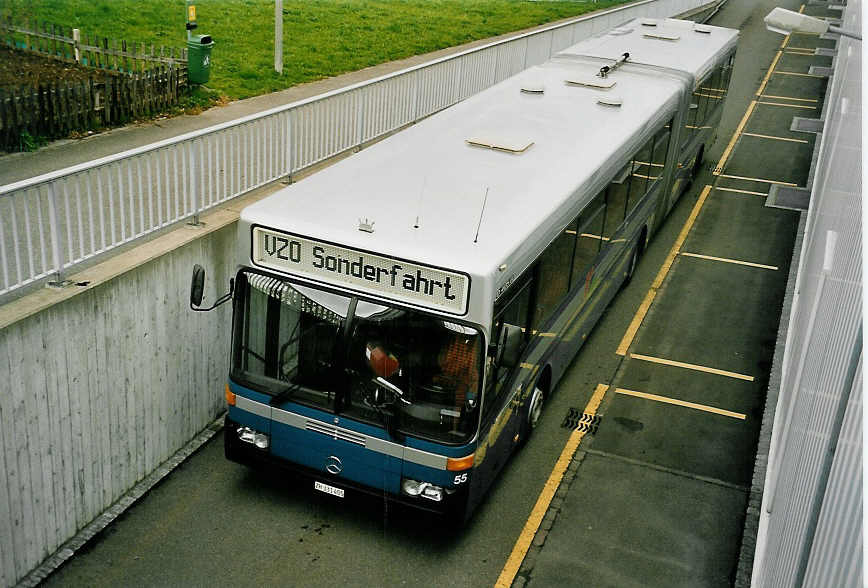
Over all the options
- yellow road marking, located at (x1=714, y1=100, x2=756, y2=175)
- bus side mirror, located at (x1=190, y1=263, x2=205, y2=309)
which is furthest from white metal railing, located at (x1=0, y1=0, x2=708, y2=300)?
yellow road marking, located at (x1=714, y1=100, x2=756, y2=175)

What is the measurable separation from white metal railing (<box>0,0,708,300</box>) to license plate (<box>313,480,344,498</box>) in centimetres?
277

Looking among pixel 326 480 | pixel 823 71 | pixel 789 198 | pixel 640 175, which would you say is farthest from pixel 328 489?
pixel 823 71

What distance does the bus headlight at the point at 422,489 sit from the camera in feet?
25.6

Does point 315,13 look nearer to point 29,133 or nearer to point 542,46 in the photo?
point 542,46

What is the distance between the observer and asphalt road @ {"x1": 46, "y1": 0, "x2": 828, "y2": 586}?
7.96 meters

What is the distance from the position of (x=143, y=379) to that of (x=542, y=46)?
15867 millimetres

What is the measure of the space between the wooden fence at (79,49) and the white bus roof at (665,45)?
303 inches

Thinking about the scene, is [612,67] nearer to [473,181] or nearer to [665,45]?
[665,45]

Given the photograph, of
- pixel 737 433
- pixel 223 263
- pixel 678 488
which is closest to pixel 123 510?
pixel 223 263

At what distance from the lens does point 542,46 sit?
22.0m

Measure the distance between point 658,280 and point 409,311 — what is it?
26.7 ft

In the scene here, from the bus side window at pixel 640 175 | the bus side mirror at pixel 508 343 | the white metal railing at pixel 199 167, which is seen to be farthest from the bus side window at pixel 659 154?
the bus side mirror at pixel 508 343

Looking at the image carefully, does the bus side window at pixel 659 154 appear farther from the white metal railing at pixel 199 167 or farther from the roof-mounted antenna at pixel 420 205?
the roof-mounted antenna at pixel 420 205

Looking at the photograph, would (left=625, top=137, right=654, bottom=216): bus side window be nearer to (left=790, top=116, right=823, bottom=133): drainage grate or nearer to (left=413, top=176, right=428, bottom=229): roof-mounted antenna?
(left=413, top=176, right=428, bottom=229): roof-mounted antenna
